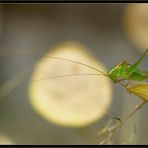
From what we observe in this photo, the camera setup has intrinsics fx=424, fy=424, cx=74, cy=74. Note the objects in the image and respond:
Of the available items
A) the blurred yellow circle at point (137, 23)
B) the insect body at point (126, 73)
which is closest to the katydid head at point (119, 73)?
the insect body at point (126, 73)

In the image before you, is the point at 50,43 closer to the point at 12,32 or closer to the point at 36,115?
the point at 12,32

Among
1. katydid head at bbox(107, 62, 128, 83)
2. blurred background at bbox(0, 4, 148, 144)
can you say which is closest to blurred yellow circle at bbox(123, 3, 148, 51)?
blurred background at bbox(0, 4, 148, 144)

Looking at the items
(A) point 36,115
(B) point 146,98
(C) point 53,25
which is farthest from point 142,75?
(C) point 53,25

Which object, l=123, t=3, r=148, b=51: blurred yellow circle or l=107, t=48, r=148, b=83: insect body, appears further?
l=123, t=3, r=148, b=51: blurred yellow circle

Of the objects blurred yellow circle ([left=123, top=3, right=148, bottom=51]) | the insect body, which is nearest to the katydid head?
the insect body

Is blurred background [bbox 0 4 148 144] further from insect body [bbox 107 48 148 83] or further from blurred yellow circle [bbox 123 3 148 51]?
insect body [bbox 107 48 148 83]

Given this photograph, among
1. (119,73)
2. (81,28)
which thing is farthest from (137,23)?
(119,73)

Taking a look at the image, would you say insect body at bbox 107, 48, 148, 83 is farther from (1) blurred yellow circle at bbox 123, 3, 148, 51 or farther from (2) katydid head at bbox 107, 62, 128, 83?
(1) blurred yellow circle at bbox 123, 3, 148, 51

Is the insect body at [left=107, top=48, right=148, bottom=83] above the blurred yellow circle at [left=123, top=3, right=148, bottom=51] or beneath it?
beneath

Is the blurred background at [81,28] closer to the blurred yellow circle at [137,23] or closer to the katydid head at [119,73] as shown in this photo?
the blurred yellow circle at [137,23]
